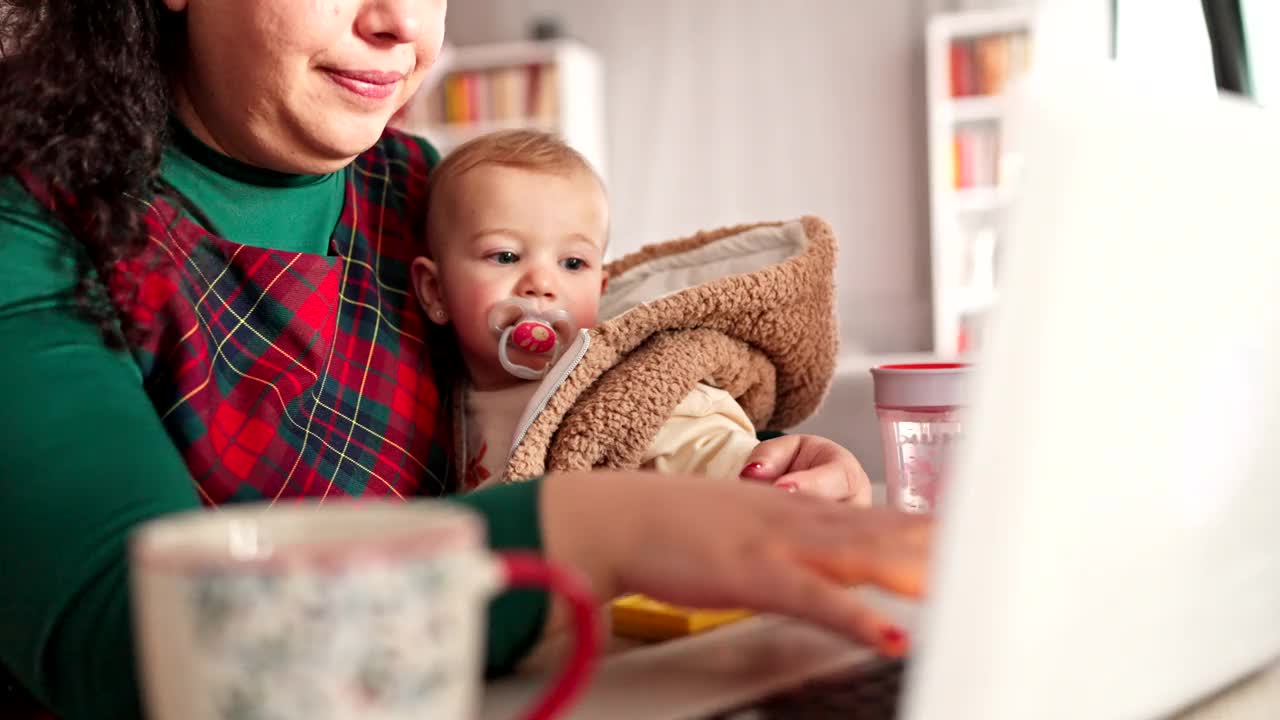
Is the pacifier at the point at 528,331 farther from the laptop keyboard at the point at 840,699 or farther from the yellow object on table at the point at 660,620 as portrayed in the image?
the laptop keyboard at the point at 840,699

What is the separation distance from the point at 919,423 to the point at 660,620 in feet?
1.20

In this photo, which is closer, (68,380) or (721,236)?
(68,380)

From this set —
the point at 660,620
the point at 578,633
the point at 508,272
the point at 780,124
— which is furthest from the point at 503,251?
the point at 780,124

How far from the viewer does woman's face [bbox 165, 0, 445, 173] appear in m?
0.93

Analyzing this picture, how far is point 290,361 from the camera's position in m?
0.99

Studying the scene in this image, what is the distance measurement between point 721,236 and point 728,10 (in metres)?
5.08

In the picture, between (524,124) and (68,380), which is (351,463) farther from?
(524,124)

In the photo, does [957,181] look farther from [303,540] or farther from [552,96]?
[303,540]

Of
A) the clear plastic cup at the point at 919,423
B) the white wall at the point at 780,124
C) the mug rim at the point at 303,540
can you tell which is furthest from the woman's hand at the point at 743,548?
the white wall at the point at 780,124

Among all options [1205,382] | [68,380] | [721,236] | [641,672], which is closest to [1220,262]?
[1205,382]

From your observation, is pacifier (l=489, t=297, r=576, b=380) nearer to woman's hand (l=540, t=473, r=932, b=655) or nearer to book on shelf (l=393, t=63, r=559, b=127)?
woman's hand (l=540, t=473, r=932, b=655)

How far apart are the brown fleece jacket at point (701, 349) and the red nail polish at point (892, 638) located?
56 cm

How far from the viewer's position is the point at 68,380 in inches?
26.4

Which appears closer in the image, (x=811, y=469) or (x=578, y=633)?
(x=578, y=633)
